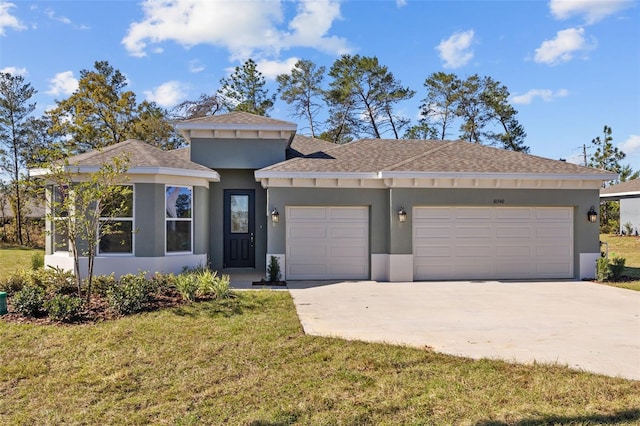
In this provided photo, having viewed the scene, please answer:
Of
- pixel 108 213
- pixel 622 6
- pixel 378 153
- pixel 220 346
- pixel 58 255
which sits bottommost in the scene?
pixel 220 346

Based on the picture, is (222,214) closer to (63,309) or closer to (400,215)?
(400,215)

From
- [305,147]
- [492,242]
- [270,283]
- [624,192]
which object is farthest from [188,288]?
[624,192]

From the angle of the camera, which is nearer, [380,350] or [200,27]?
[380,350]

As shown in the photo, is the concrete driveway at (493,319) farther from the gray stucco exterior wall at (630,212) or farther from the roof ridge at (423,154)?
the gray stucco exterior wall at (630,212)

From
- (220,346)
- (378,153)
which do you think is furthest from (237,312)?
(378,153)

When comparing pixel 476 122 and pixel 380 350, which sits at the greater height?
pixel 476 122

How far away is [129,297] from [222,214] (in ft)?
19.7

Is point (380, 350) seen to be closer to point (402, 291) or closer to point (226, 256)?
point (402, 291)

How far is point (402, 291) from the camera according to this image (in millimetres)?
10539

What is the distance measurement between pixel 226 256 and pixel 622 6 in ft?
44.5

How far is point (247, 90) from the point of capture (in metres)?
31.5

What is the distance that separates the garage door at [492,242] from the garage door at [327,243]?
61.9 inches

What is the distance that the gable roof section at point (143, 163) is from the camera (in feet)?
35.9

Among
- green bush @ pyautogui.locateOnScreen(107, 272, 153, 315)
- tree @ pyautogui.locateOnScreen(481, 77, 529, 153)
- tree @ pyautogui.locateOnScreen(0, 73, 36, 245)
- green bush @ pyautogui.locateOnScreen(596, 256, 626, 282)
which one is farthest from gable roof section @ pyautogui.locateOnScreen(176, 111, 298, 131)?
tree @ pyautogui.locateOnScreen(481, 77, 529, 153)
